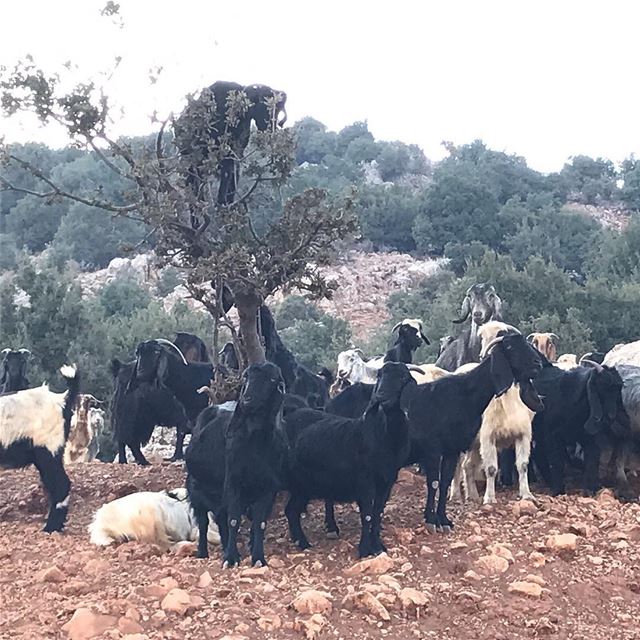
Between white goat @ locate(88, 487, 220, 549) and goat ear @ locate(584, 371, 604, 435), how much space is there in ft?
11.6

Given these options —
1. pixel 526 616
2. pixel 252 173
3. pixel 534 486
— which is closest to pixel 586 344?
pixel 534 486

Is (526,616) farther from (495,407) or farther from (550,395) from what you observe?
(550,395)

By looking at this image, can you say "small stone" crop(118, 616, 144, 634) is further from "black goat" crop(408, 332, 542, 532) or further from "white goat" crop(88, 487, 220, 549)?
"black goat" crop(408, 332, 542, 532)

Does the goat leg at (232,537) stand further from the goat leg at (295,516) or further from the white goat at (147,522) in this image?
the white goat at (147,522)

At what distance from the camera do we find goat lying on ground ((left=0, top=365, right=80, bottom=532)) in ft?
26.2

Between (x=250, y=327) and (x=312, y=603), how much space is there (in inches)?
170

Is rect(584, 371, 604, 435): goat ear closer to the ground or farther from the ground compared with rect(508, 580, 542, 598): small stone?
farther from the ground

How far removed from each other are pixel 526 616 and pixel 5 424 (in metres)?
4.70

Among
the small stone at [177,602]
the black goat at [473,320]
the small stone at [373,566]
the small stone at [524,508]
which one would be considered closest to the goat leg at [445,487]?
the small stone at [524,508]

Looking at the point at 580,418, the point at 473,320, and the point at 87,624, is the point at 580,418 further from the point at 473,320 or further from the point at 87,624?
the point at 87,624

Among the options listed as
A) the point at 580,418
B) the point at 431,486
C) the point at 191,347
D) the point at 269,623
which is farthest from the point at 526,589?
the point at 191,347

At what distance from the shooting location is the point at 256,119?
30.7ft

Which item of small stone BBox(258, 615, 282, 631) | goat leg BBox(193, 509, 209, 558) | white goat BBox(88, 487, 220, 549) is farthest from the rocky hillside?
small stone BBox(258, 615, 282, 631)

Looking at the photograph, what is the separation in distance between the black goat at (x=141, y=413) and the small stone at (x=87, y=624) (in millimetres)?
6233
